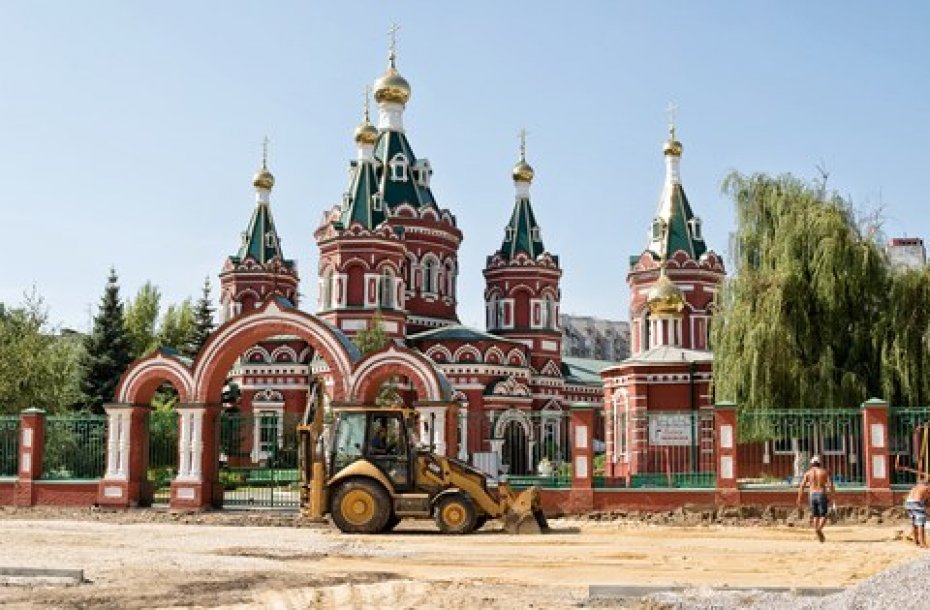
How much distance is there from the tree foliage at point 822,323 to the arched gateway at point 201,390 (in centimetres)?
840

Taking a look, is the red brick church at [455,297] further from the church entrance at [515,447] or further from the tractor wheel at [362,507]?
the tractor wheel at [362,507]

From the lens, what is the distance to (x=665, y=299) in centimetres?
3822

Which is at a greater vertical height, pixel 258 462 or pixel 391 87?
pixel 391 87

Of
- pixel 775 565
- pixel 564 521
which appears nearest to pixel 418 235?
pixel 564 521

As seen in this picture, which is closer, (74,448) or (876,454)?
→ (876,454)

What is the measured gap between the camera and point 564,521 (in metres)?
20.0

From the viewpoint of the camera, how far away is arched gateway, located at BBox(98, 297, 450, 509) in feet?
72.5

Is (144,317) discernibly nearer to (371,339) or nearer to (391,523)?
(371,339)

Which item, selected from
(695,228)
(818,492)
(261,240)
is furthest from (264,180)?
(818,492)

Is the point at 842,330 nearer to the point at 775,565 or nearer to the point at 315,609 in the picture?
the point at 775,565

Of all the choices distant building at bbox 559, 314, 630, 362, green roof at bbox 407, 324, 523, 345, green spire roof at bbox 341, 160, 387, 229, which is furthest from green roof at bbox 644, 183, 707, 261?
distant building at bbox 559, 314, 630, 362

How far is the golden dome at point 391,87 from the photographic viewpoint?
46062mm

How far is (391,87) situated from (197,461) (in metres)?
27.2

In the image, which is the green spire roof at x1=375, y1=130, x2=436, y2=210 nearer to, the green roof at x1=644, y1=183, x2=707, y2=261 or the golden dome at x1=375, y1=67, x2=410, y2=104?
the golden dome at x1=375, y1=67, x2=410, y2=104
